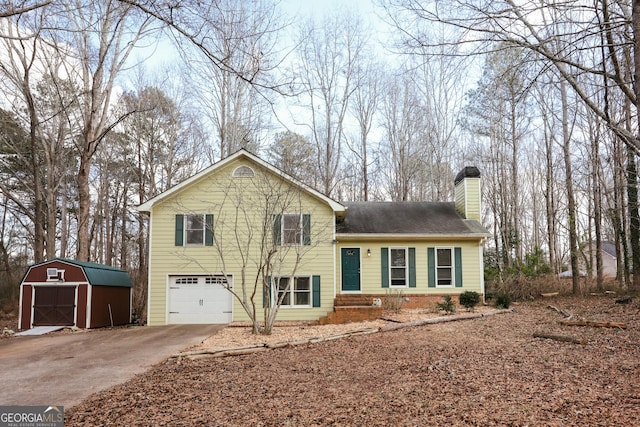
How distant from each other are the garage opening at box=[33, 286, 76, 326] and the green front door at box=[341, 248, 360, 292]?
28.3 feet

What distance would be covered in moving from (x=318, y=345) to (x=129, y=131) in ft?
64.6

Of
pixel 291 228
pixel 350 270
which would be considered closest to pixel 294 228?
pixel 291 228

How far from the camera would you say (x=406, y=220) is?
697 inches

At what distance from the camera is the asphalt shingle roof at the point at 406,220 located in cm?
1677

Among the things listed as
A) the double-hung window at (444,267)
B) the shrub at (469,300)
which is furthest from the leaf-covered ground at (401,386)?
the double-hung window at (444,267)

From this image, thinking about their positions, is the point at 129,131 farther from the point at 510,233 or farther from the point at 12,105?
the point at 510,233

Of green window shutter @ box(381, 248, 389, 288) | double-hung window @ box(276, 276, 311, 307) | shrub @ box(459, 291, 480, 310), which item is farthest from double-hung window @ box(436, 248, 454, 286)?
double-hung window @ box(276, 276, 311, 307)

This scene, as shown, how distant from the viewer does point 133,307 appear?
63.5 ft

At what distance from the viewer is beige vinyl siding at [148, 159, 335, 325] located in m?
15.5

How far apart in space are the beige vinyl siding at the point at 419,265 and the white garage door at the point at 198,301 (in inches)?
154

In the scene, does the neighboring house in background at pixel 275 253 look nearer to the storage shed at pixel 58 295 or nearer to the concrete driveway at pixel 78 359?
the concrete driveway at pixel 78 359

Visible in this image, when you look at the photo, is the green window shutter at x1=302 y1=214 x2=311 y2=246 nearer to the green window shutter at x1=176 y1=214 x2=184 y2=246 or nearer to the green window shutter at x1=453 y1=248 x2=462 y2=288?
the green window shutter at x1=176 y1=214 x2=184 y2=246

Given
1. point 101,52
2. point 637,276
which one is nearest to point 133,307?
point 101,52

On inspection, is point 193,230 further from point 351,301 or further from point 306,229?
point 351,301
